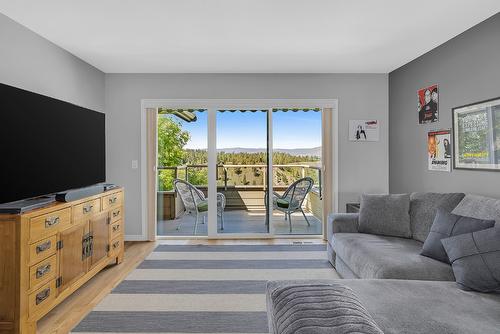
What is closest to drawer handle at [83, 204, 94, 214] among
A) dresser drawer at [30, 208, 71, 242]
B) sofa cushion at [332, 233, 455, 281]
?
dresser drawer at [30, 208, 71, 242]

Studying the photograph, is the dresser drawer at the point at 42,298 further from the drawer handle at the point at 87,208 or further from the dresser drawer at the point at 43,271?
the drawer handle at the point at 87,208

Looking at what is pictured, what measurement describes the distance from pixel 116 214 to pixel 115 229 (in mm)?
171

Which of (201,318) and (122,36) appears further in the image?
(122,36)

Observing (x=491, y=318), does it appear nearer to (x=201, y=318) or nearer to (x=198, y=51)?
(x=201, y=318)

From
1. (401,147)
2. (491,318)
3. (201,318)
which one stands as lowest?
(201,318)

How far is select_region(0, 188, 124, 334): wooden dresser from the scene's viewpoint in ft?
7.34

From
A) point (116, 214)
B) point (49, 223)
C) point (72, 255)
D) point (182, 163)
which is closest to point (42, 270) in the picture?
point (49, 223)

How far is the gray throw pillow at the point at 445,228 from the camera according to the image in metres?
2.40

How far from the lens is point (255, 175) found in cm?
526

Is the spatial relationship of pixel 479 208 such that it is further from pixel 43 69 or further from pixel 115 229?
pixel 43 69

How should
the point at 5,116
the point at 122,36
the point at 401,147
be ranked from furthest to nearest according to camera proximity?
the point at 401,147 → the point at 122,36 → the point at 5,116

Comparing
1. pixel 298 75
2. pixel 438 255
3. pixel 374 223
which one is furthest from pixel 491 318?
pixel 298 75

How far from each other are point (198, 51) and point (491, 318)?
361 centimetres

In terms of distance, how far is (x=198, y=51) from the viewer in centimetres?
400
